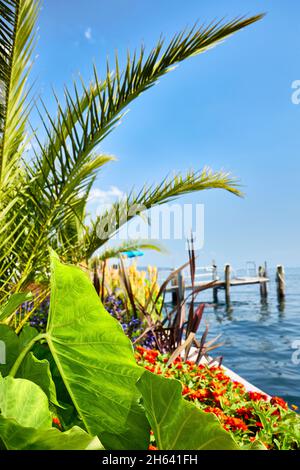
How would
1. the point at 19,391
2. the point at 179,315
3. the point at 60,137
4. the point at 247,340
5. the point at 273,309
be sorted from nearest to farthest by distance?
the point at 19,391 < the point at 60,137 < the point at 179,315 < the point at 247,340 < the point at 273,309

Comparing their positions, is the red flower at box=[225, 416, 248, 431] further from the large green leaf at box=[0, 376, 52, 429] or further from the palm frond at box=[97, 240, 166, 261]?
→ the palm frond at box=[97, 240, 166, 261]

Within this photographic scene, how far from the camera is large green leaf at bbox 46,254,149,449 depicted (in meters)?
0.62

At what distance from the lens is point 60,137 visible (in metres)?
3.32

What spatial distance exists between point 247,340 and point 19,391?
36.4 ft

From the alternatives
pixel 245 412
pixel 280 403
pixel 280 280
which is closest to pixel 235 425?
pixel 245 412

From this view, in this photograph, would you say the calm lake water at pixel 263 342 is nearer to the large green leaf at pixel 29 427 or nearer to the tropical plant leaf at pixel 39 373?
the tropical plant leaf at pixel 39 373

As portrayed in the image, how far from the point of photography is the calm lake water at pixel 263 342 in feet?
22.9

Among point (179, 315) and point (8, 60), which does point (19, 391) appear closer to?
point (8, 60)

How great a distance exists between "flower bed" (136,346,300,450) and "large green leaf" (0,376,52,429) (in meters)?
1.38

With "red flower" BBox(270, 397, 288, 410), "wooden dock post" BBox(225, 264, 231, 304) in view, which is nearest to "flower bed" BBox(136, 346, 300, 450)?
"red flower" BBox(270, 397, 288, 410)

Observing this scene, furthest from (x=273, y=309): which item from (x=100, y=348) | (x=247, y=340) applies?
(x=100, y=348)

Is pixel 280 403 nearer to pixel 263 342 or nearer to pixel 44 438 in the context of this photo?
pixel 44 438

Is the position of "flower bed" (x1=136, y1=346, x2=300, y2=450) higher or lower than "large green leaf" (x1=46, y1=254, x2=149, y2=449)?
lower

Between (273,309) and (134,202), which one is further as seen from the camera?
(273,309)
